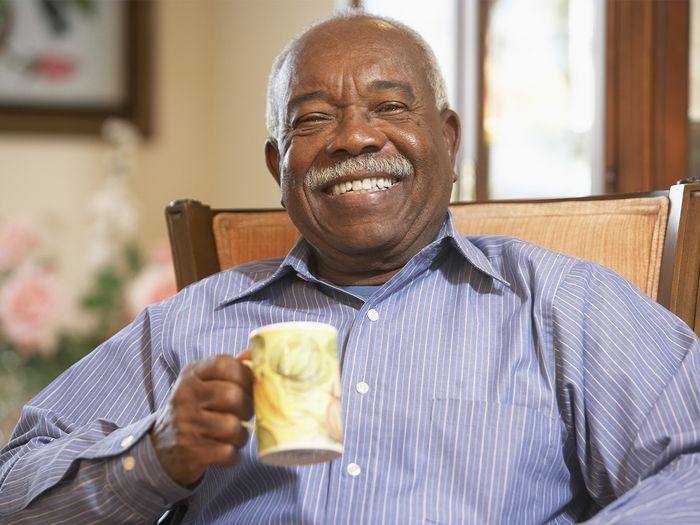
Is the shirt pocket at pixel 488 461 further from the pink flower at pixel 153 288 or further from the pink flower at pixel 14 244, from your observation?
the pink flower at pixel 14 244

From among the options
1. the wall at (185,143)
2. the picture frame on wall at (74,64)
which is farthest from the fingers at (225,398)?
the picture frame on wall at (74,64)

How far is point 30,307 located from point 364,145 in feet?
4.14

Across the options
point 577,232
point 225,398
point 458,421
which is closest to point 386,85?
point 577,232

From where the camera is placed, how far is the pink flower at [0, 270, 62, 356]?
2.35 metres

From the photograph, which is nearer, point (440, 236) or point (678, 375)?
point (678, 375)

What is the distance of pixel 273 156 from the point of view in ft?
5.42

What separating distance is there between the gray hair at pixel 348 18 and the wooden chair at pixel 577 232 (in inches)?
7.6

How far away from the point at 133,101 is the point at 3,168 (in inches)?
19.8

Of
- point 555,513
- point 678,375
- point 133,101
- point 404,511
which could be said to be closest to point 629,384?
point 678,375

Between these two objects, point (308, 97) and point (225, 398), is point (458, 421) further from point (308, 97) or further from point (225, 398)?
point (308, 97)

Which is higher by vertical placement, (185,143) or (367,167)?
(185,143)

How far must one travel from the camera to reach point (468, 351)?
1.29 meters

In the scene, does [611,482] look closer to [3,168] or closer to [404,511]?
[404,511]

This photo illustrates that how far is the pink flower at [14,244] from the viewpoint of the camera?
2.44m
